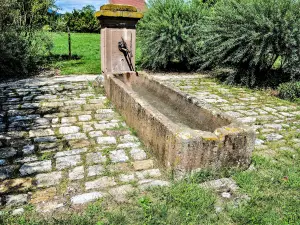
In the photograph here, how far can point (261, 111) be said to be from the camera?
5371 mm

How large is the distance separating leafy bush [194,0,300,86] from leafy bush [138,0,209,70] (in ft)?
3.70

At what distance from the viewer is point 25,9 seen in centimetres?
977

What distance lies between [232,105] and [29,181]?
14.3 feet

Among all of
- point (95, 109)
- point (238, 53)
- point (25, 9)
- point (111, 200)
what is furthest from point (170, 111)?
point (25, 9)

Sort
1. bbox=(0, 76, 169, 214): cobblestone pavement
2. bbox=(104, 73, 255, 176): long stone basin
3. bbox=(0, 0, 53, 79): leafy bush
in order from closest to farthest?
1. bbox=(0, 76, 169, 214): cobblestone pavement
2. bbox=(104, 73, 255, 176): long stone basin
3. bbox=(0, 0, 53, 79): leafy bush

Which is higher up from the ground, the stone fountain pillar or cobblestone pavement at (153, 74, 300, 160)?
the stone fountain pillar

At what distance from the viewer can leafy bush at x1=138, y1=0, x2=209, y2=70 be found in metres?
8.80

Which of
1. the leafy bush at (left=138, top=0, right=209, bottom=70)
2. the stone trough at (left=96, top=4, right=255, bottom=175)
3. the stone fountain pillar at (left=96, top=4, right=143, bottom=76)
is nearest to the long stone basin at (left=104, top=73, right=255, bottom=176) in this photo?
the stone trough at (left=96, top=4, right=255, bottom=175)

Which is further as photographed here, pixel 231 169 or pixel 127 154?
pixel 127 154

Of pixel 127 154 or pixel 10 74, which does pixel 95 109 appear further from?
pixel 10 74

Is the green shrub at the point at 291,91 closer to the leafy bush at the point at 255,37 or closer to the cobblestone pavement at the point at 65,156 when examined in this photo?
the leafy bush at the point at 255,37

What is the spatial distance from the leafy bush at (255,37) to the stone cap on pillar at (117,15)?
8.31ft

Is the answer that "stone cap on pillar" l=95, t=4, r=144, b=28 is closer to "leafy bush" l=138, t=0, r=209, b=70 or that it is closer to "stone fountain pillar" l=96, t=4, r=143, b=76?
"stone fountain pillar" l=96, t=4, r=143, b=76

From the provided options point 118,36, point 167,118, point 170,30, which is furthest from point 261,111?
point 170,30
